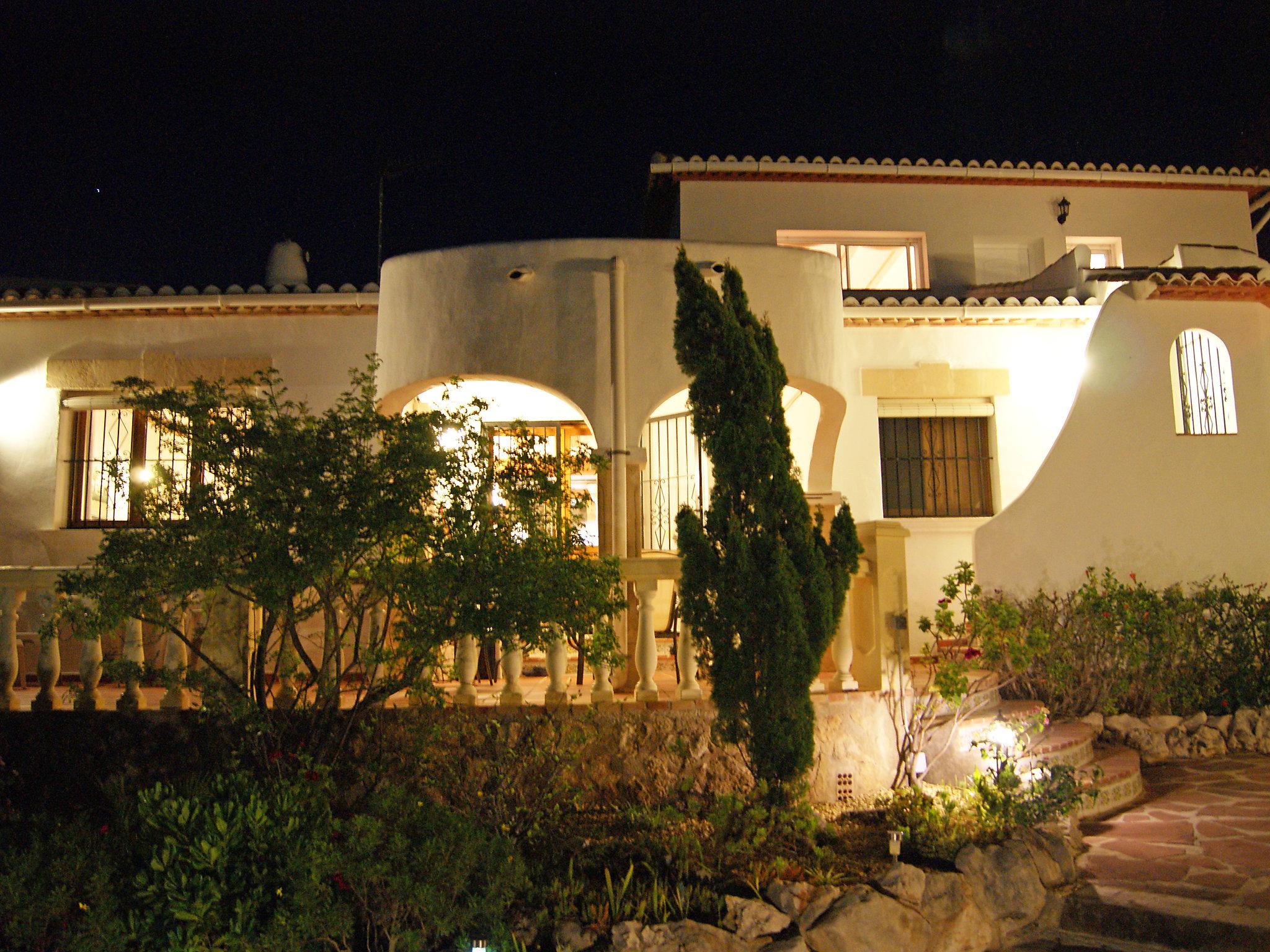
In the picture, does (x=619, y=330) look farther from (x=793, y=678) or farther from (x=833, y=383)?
(x=793, y=678)

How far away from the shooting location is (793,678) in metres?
5.61

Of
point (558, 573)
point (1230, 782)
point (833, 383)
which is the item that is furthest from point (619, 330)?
point (1230, 782)

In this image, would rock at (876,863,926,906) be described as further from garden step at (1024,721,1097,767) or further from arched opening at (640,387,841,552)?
arched opening at (640,387,841,552)

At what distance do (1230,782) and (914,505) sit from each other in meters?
4.68

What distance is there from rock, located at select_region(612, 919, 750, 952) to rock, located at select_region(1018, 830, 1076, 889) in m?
2.00

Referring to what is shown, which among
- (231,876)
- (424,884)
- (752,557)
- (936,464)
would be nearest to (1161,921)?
(752,557)

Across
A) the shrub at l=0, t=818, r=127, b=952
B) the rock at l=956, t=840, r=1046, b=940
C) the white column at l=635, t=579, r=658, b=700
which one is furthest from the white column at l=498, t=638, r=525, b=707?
the rock at l=956, t=840, r=1046, b=940

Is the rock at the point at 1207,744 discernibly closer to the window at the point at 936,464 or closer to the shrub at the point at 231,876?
the window at the point at 936,464

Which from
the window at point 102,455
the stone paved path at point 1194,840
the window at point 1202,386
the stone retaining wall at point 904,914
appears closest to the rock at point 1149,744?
the stone paved path at point 1194,840

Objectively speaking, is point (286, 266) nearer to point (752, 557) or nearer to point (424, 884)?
point (752, 557)

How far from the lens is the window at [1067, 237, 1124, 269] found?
44.2ft

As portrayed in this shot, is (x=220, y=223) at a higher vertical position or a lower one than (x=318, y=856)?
higher

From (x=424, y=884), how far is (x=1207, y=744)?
25.1 ft

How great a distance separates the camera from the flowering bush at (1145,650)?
8.80 meters
